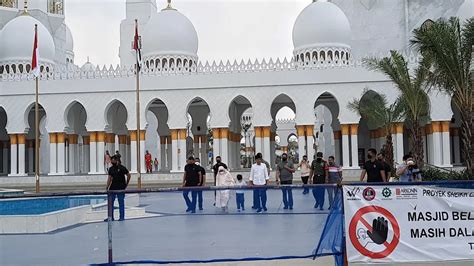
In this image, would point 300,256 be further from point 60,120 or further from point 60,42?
point 60,42

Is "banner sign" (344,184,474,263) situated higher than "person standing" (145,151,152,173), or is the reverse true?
"person standing" (145,151,152,173)

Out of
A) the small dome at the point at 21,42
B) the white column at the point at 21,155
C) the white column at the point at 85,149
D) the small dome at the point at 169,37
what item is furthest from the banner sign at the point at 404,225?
the small dome at the point at 21,42

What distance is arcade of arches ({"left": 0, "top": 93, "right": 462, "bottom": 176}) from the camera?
86.4ft

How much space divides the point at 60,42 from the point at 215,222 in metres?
34.2

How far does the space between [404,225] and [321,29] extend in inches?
918

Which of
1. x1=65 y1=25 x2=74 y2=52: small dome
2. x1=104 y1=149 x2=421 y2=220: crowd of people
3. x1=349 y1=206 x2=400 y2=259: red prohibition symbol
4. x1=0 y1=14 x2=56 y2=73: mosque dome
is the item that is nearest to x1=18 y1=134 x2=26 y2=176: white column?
x1=0 y1=14 x2=56 y2=73: mosque dome

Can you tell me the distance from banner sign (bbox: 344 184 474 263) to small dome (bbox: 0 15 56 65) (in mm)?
28267

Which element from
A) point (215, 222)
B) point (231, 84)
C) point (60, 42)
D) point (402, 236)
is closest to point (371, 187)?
point (402, 236)

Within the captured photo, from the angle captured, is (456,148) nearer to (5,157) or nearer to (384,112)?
(384,112)

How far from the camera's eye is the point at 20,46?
30688mm

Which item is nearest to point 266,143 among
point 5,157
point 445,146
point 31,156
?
point 445,146

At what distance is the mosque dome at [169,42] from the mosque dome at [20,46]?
5.80 meters

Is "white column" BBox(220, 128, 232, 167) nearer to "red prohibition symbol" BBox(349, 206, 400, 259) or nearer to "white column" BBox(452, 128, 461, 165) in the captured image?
"white column" BBox(452, 128, 461, 165)

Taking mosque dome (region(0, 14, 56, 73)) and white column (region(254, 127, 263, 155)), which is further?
mosque dome (region(0, 14, 56, 73))
